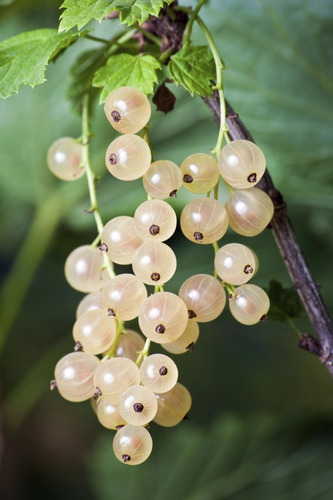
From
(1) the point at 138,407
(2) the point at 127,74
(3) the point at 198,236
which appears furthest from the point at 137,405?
(2) the point at 127,74

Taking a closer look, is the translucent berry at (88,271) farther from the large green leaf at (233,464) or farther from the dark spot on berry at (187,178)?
the large green leaf at (233,464)

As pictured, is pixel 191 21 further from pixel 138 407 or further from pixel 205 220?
pixel 138 407

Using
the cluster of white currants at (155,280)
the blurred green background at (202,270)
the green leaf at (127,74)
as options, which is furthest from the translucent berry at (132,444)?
the blurred green background at (202,270)

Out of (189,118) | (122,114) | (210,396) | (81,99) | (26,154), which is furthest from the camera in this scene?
(210,396)

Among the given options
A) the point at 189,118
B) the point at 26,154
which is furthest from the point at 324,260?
the point at 26,154

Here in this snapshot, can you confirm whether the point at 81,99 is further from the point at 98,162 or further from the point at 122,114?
the point at 98,162

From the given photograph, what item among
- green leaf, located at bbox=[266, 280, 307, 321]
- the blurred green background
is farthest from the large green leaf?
green leaf, located at bbox=[266, 280, 307, 321]
